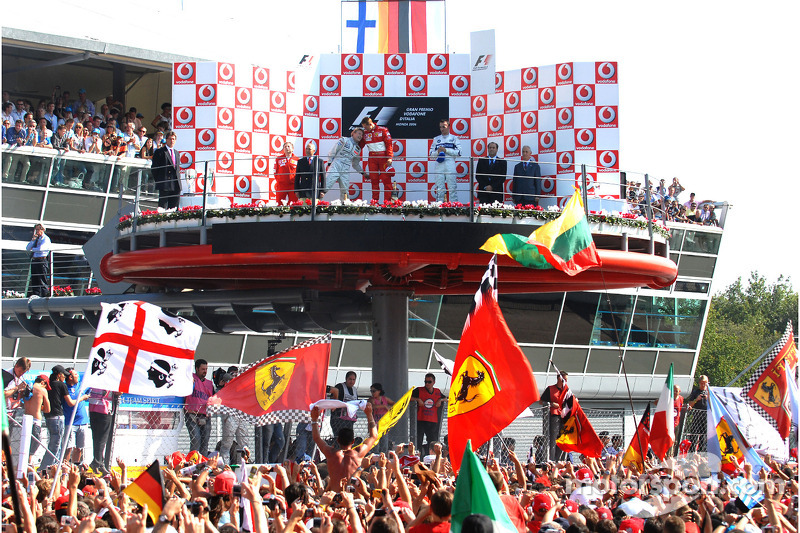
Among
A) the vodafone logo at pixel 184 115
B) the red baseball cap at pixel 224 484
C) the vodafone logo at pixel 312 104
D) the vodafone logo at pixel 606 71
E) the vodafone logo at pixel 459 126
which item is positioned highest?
the vodafone logo at pixel 606 71

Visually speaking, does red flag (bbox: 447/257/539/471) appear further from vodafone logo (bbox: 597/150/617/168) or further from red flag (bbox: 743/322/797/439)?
vodafone logo (bbox: 597/150/617/168)

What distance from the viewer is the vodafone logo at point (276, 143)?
2508 centimetres

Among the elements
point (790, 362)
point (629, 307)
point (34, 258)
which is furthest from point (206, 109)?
point (629, 307)

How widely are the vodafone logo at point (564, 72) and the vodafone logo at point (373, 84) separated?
4.14 meters

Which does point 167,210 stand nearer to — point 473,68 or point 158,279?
point 158,279

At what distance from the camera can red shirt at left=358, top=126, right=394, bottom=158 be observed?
73.8 ft

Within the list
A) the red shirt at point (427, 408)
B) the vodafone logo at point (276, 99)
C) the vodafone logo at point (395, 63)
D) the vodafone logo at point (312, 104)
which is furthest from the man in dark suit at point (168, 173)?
the red shirt at point (427, 408)

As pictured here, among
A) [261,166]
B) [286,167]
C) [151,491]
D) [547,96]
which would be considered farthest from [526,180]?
[151,491]

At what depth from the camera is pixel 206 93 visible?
24.6 meters

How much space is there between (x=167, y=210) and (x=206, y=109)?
141 inches

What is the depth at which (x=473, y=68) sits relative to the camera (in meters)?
25.5

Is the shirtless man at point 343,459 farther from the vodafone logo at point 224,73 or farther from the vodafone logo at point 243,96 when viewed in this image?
the vodafone logo at point 224,73

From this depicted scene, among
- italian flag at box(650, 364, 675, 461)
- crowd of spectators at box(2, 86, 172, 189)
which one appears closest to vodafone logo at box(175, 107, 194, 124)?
crowd of spectators at box(2, 86, 172, 189)

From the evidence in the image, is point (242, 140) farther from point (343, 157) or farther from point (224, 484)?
point (224, 484)
